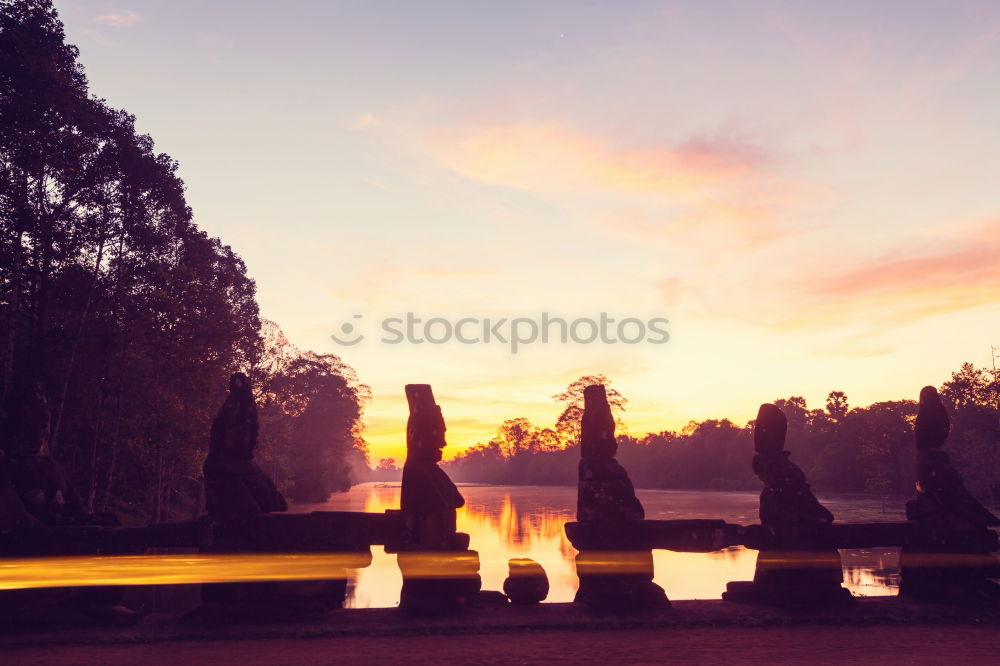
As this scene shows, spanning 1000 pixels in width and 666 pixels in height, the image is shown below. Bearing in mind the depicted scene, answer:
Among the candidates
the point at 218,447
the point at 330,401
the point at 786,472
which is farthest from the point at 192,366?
the point at 330,401

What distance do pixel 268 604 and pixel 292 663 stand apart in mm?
1691

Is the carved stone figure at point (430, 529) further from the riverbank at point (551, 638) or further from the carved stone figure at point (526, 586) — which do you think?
the carved stone figure at point (526, 586)

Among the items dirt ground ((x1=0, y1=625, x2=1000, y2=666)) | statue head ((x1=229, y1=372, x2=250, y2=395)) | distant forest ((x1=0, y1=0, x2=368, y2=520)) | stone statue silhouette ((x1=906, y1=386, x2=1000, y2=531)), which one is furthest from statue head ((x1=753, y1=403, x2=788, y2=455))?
distant forest ((x1=0, y1=0, x2=368, y2=520))

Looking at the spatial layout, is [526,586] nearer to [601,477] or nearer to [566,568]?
[601,477]

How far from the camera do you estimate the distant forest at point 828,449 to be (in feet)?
168

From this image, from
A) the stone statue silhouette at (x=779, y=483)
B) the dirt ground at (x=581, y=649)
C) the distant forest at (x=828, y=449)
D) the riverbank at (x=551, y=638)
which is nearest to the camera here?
the dirt ground at (x=581, y=649)

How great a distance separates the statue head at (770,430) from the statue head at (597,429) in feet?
7.47

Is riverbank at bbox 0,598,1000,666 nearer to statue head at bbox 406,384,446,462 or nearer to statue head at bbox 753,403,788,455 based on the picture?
statue head at bbox 406,384,446,462

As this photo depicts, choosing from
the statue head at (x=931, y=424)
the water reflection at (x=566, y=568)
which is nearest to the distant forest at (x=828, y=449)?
the water reflection at (x=566, y=568)

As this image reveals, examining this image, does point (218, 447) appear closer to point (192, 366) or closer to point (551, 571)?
point (551, 571)

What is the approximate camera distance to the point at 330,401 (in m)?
59.6

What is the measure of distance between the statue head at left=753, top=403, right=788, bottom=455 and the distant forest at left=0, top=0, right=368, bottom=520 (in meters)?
14.8

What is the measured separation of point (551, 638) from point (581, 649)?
1.83 feet

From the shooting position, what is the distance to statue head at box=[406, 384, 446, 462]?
9.51 metres
